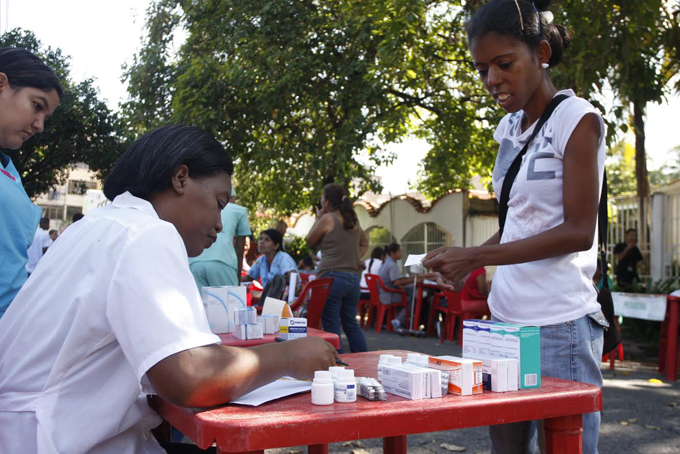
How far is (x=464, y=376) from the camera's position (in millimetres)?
1439

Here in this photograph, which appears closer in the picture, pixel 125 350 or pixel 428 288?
pixel 125 350

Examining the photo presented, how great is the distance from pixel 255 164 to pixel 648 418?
11.3m

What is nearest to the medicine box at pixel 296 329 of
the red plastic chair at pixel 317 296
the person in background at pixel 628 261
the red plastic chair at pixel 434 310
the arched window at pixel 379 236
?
the red plastic chair at pixel 317 296

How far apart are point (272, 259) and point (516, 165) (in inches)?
246

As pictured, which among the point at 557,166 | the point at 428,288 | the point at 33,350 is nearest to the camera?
the point at 33,350

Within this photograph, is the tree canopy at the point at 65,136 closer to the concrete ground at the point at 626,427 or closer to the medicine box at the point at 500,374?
the concrete ground at the point at 626,427

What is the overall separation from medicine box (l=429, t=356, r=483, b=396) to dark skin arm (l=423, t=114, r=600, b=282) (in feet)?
1.07

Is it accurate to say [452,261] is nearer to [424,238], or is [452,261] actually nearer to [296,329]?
[296,329]

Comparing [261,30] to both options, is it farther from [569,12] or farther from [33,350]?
[33,350]

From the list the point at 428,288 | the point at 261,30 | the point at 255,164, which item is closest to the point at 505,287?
the point at 428,288

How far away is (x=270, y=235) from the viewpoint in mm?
7805

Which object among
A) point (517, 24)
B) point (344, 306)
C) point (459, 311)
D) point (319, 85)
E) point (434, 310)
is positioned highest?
point (319, 85)

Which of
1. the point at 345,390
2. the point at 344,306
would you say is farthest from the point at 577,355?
the point at 344,306

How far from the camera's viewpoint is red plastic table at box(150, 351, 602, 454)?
1.19m
